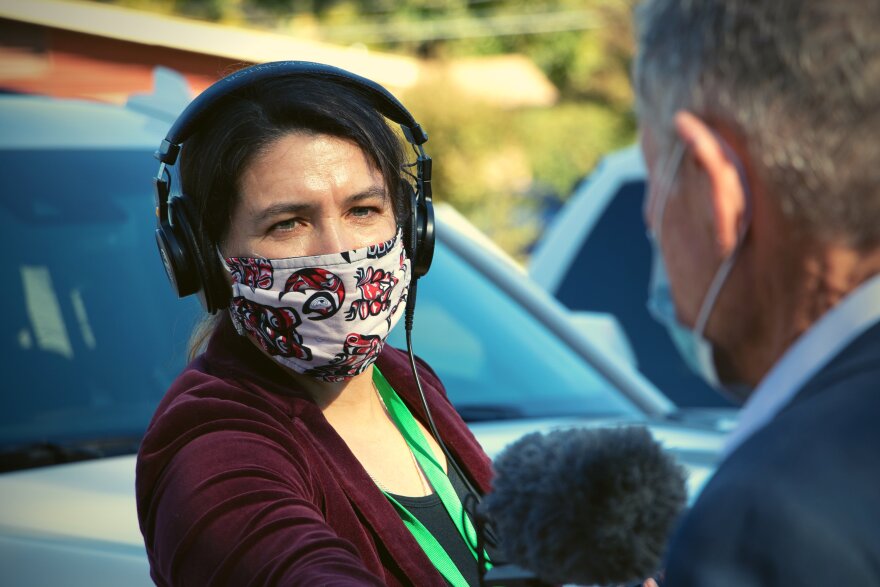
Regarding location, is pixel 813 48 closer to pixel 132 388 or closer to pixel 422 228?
pixel 422 228

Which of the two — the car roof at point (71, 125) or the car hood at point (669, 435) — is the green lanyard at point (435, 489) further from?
the car roof at point (71, 125)

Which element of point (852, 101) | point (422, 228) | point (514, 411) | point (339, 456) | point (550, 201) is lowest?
point (550, 201)

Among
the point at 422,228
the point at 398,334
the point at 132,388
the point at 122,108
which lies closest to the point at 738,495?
the point at 422,228

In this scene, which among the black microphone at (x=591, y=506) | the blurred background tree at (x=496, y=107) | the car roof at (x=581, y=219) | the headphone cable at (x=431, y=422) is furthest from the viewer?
the blurred background tree at (x=496, y=107)

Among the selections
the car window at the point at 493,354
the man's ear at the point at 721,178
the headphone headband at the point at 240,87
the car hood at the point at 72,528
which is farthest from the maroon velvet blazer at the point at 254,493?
the car window at the point at 493,354

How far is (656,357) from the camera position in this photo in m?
6.72

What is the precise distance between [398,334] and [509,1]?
107 ft

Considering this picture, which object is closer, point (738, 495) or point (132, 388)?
point (738, 495)

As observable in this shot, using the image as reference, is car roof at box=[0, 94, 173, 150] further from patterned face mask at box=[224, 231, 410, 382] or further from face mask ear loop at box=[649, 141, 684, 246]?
face mask ear loop at box=[649, 141, 684, 246]

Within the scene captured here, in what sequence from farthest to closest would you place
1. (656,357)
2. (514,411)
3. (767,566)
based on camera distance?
(656,357) < (514,411) < (767,566)

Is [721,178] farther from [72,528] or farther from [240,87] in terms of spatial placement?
[72,528]

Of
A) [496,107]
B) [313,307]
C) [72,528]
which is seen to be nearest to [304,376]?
[313,307]

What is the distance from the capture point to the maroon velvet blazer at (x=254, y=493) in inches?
62.7

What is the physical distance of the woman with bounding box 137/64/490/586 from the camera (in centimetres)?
→ 171
